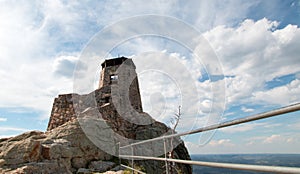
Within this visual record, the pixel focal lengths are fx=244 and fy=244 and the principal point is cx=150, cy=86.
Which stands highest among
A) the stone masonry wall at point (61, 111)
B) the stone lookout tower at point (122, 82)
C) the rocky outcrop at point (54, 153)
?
the stone lookout tower at point (122, 82)

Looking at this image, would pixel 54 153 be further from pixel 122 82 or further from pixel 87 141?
pixel 122 82

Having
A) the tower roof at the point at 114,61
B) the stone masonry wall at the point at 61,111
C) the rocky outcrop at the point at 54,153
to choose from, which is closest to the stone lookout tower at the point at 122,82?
the tower roof at the point at 114,61

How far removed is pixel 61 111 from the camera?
18.9m

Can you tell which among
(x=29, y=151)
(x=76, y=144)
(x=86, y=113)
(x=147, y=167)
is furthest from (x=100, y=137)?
(x=86, y=113)

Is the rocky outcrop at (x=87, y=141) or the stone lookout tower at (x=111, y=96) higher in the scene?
the stone lookout tower at (x=111, y=96)

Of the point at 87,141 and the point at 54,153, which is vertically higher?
the point at 87,141

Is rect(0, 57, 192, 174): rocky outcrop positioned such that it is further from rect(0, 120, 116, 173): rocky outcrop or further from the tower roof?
the tower roof

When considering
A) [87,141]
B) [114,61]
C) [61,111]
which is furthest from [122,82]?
[87,141]

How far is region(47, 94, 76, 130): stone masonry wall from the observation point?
724 inches

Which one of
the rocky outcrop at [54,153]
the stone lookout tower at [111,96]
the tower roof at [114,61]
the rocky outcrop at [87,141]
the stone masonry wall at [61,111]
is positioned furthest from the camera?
the tower roof at [114,61]

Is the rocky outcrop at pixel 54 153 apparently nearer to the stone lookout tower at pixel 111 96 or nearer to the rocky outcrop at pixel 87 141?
the rocky outcrop at pixel 87 141

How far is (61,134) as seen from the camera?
10.4m

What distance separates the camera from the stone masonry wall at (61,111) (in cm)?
1839

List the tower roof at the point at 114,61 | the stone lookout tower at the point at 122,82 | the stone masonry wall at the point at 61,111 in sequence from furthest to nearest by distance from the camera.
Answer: the tower roof at the point at 114,61 < the stone lookout tower at the point at 122,82 < the stone masonry wall at the point at 61,111
